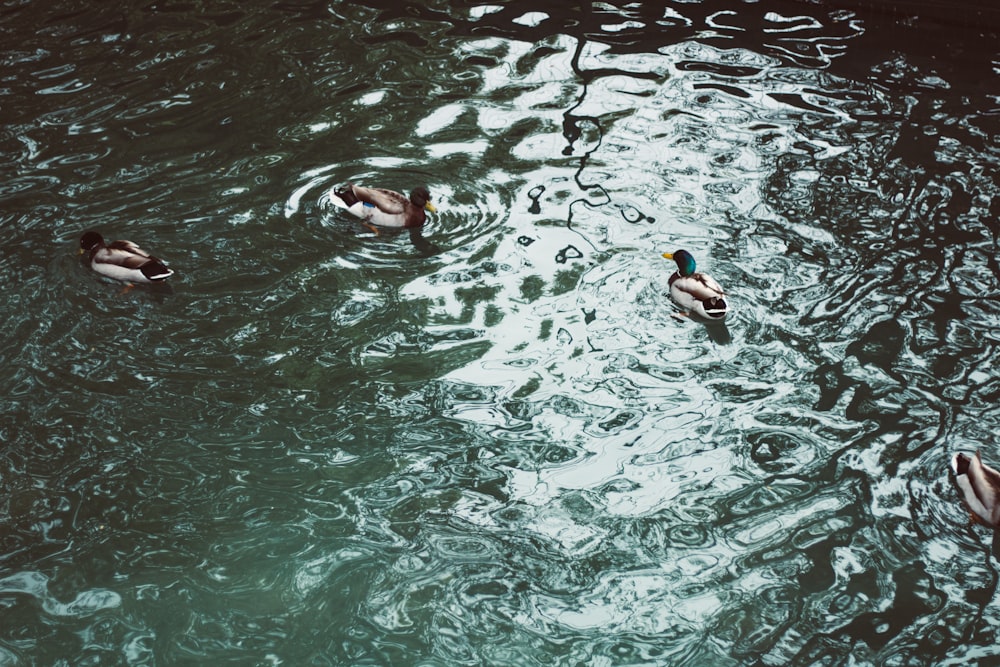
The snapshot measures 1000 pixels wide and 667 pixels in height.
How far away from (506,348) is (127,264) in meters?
2.62

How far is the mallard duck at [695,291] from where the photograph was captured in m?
6.43

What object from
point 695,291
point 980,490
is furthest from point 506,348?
point 980,490

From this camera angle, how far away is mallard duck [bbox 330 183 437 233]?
734 cm

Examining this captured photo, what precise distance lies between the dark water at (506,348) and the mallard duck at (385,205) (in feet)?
0.68

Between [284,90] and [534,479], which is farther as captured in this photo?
[284,90]

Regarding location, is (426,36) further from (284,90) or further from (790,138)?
(790,138)

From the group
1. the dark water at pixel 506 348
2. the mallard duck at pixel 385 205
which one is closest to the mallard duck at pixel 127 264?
the dark water at pixel 506 348

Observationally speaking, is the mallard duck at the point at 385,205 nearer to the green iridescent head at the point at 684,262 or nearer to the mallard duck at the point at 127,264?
the mallard duck at the point at 127,264

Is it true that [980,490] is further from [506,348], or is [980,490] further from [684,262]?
[506,348]

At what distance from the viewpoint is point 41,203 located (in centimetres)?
784

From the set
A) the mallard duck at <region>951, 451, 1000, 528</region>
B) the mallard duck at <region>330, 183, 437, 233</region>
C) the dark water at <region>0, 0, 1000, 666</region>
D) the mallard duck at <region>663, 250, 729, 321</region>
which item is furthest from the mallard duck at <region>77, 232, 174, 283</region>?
the mallard duck at <region>951, 451, 1000, 528</region>

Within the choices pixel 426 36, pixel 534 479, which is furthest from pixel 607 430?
pixel 426 36

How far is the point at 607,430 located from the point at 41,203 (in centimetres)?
484

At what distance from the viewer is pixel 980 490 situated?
5074 mm
